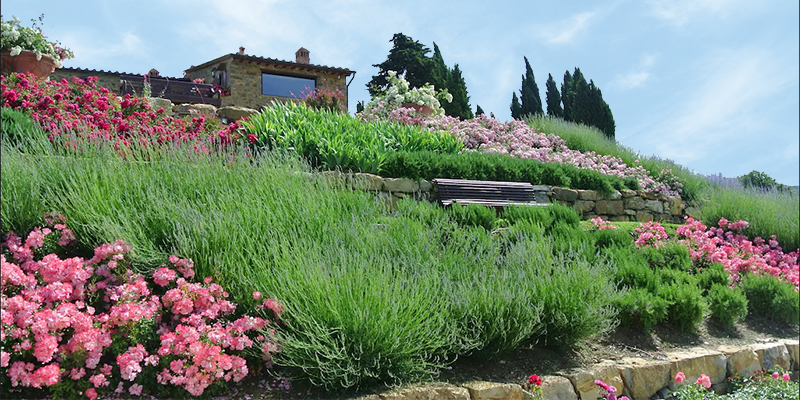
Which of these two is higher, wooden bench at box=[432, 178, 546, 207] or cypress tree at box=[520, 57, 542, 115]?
cypress tree at box=[520, 57, 542, 115]

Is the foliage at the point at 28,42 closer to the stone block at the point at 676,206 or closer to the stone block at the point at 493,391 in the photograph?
the stone block at the point at 493,391

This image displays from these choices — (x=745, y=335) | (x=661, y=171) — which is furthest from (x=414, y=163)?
(x=661, y=171)

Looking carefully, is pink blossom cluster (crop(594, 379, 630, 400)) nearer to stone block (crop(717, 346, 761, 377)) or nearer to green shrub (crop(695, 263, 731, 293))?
stone block (crop(717, 346, 761, 377))

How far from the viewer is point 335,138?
22.5ft

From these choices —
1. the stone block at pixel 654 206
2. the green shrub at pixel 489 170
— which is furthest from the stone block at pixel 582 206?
the stone block at pixel 654 206

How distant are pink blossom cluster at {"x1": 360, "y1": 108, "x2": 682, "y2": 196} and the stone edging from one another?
17.0 ft

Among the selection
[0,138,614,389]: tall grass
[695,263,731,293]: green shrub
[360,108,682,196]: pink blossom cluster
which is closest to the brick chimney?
[360,108,682,196]: pink blossom cluster

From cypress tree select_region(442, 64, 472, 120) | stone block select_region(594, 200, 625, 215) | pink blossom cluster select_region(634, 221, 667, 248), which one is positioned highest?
cypress tree select_region(442, 64, 472, 120)

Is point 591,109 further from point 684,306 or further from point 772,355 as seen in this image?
point 684,306

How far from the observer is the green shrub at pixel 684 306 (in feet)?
15.4

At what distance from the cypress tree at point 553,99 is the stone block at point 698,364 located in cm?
1805

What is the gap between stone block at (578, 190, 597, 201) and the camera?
8297 millimetres

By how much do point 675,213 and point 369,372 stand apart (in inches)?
320

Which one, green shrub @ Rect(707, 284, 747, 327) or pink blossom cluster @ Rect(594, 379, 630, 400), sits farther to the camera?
green shrub @ Rect(707, 284, 747, 327)
